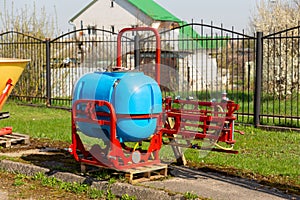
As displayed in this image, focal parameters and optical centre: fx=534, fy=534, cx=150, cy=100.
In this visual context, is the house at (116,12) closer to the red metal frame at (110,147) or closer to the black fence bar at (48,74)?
the black fence bar at (48,74)

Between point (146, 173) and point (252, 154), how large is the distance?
2.38 m

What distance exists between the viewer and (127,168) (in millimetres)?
6184

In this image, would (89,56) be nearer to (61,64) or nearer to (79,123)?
(61,64)

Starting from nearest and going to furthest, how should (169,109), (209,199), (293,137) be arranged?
(209,199)
(169,109)
(293,137)

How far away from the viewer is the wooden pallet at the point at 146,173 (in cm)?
615

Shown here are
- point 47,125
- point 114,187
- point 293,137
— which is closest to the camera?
point 114,187

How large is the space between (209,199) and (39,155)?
354cm

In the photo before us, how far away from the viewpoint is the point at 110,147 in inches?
245

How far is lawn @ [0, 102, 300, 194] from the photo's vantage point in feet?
21.5

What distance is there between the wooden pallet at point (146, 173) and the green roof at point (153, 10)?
33904 millimetres

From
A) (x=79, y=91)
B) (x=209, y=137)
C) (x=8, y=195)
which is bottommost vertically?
(x=8, y=195)

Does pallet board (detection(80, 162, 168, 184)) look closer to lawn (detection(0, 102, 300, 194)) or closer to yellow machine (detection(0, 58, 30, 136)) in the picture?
lawn (detection(0, 102, 300, 194))

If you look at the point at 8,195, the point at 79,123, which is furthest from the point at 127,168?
the point at 8,195

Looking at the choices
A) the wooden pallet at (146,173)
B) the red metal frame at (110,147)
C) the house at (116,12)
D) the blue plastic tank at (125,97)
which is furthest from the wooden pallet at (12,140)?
the house at (116,12)
